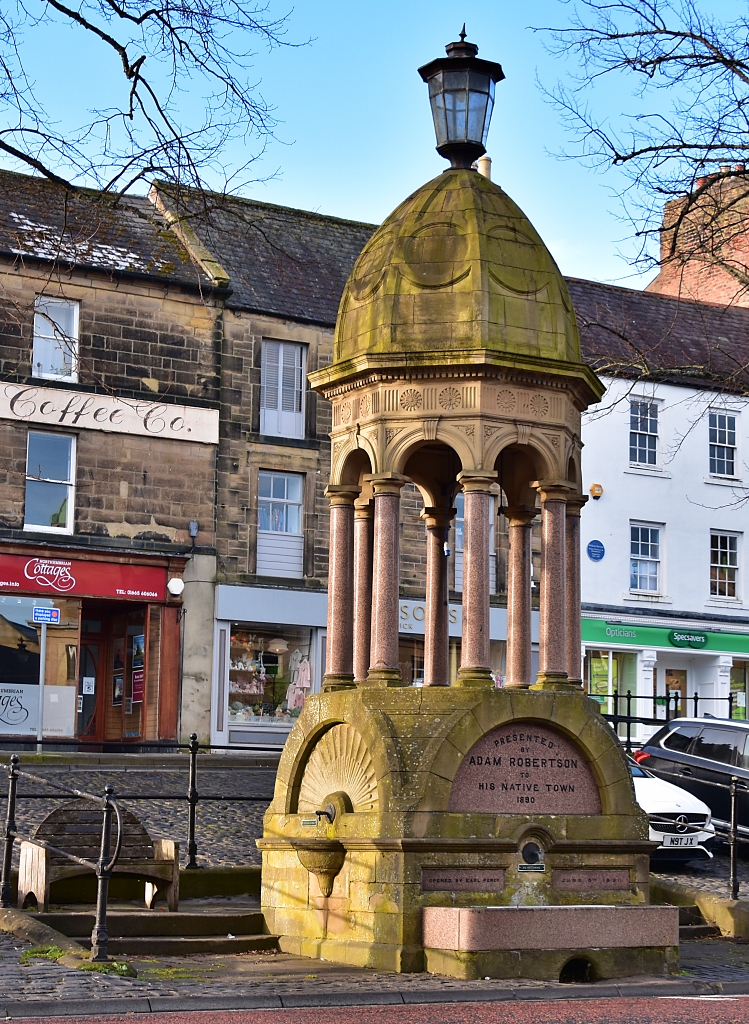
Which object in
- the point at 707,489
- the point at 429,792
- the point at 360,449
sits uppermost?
the point at 707,489

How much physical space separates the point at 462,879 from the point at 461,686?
4.55ft

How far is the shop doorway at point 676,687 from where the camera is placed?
3438 cm

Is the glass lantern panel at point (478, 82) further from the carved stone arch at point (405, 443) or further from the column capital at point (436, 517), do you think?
the column capital at point (436, 517)

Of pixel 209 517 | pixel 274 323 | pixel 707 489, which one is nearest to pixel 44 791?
pixel 209 517

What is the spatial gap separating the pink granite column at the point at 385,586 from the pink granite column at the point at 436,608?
1052 mm

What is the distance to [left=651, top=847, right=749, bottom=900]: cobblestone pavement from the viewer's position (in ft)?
53.8

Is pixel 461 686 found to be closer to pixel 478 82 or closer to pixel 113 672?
pixel 478 82

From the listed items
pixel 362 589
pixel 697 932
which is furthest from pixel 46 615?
pixel 697 932

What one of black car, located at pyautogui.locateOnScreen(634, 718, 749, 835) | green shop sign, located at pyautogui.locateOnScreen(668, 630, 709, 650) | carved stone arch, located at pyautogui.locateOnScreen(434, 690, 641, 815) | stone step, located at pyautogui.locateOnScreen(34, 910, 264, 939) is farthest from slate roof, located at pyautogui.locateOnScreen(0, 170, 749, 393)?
stone step, located at pyautogui.locateOnScreen(34, 910, 264, 939)

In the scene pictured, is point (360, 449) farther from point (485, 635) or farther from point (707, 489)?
point (707, 489)

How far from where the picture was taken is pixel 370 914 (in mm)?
10391

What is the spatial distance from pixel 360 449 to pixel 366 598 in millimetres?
1191

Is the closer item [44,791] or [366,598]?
[366,598]

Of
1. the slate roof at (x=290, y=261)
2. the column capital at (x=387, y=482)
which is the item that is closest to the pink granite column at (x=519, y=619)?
the column capital at (x=387, y=482)
